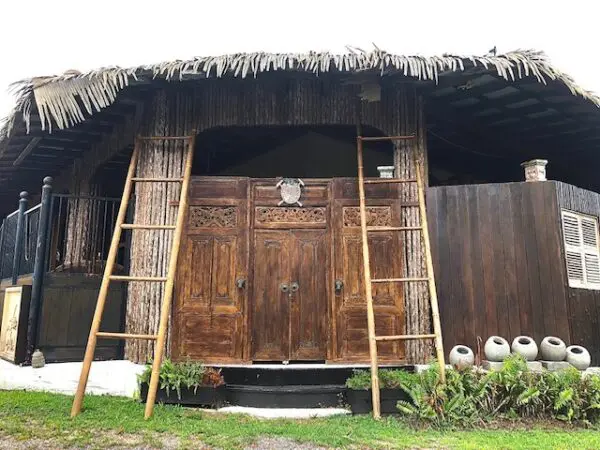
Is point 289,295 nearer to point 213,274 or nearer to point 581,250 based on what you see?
point 213,274

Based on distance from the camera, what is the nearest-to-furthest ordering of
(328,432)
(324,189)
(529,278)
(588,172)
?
(328,432)
(529,278)
(324,189)
(588,172)

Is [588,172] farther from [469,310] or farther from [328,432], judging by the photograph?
[328,432]

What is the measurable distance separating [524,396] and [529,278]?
1.79m

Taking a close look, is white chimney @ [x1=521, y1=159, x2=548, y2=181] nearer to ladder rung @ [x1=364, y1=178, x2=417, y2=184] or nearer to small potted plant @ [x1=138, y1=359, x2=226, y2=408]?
ladder rung @ [x1=364, y1=178, x2=417, y2=184]

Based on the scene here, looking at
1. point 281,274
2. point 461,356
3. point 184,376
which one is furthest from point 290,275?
point 461,356

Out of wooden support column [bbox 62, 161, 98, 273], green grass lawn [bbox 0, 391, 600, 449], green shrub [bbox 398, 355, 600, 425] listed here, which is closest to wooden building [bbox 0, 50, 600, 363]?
green shrub [bbox 398, 355, 600, 425]

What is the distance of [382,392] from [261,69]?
3.67 m

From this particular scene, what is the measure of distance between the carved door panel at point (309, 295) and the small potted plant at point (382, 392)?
97cm

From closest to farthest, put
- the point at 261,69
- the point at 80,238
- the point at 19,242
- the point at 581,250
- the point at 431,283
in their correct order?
the point at 431,283 < the point at 261,69 < the point at 581,250 < the point at 19,242 < the point at 80,238

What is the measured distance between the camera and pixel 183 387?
497 centimetres

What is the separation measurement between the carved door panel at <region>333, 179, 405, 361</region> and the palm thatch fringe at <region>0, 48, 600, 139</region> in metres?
1.49

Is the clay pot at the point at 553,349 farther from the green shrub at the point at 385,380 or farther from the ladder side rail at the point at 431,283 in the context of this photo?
the green shrub at the point at 385,380

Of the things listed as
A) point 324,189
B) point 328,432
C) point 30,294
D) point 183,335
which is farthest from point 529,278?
point 30,294

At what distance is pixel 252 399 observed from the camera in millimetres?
5199
